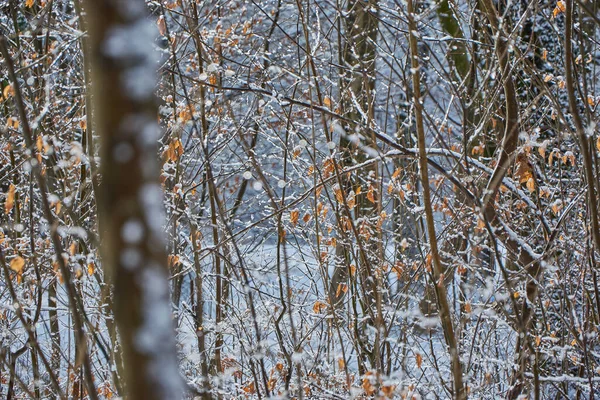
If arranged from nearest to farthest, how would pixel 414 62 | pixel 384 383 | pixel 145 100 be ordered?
pixel 145 100 < pixel 414 62 < pixel 384 383

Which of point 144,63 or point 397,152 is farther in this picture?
point 397,152

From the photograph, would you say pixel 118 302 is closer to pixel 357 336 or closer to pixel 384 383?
pixel 384 383

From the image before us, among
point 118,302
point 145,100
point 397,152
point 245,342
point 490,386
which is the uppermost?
point 397,152

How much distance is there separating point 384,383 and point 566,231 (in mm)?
1521

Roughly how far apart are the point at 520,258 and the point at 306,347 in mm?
1594

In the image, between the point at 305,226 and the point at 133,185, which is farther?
the point at 305,226

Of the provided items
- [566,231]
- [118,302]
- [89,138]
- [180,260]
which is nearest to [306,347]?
[180,260]

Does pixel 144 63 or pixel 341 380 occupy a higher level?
pixel 144 63

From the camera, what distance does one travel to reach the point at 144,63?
0.67 meters

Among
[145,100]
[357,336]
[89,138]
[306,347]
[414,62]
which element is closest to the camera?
[145,100]

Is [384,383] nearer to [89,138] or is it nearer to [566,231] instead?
[566,231]

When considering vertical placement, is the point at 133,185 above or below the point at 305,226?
below

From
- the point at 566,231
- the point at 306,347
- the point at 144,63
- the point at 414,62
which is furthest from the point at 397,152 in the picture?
the point at 144,63

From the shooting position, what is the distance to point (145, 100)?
67 cm
